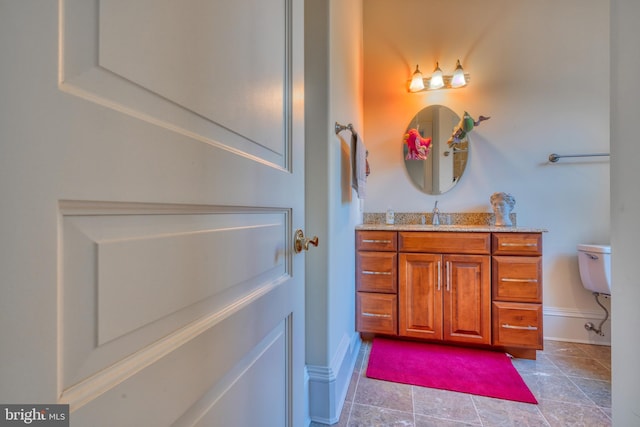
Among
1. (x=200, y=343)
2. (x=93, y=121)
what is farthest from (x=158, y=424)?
(x=93, y=121)

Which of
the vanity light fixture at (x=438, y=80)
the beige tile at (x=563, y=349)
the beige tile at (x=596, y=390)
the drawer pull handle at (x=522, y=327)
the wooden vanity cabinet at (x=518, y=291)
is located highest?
the vanity light fixture at (x=438, y=80)

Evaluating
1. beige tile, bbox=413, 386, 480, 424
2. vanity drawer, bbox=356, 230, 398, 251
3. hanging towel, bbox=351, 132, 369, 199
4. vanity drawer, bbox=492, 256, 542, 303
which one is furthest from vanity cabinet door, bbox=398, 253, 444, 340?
hanging towel, bbox=351, 132, 369, 199

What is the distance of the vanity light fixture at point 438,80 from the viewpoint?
7.91 feet

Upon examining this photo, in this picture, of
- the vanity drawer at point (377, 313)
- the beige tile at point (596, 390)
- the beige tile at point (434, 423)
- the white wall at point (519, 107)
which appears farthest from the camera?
the white wall at point (519, 107)

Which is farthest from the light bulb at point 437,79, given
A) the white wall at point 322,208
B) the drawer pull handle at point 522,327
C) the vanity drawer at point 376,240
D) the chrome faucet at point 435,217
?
the drawer pull handle at point 522,327

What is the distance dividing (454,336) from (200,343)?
205cm

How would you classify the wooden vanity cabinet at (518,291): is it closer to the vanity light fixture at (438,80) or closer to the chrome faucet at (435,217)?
the chrome faucet at (435,217)

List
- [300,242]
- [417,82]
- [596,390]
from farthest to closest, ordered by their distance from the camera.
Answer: [417,82] → [596,390] → [300,242]

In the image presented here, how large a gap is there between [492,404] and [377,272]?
3.22ft

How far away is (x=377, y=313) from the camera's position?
2.09m

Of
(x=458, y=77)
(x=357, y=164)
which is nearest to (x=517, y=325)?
(x=357, y=164)

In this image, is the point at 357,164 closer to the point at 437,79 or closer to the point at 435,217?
the point at 435,217

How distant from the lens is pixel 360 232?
2.15 m

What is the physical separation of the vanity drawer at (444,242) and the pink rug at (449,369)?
0.73m
